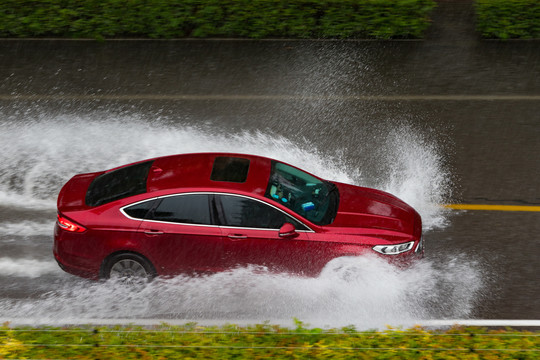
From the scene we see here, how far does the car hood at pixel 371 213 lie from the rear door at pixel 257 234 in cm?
53

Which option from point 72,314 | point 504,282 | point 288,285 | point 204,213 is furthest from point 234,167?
point 504,282

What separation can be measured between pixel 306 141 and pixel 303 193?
3.46 meters

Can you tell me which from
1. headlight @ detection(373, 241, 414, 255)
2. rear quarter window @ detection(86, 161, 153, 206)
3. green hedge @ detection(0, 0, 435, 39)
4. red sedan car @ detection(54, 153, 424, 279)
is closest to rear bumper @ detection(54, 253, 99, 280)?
red sedan car @ detection(54, 153, 424, 279)

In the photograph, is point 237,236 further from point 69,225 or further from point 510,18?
point 510,18

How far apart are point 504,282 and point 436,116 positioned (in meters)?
4.50

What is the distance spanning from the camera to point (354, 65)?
537 inches

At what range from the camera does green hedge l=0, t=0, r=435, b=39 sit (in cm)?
1402

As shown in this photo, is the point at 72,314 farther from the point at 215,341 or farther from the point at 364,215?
the point at 364,215

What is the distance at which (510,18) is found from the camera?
14070 millimetres

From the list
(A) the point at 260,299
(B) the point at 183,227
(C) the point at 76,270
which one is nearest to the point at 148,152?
(C) the point at 76,270

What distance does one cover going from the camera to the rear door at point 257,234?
8039mm

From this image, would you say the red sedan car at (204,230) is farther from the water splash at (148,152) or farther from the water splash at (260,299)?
the water splash at (148,152)

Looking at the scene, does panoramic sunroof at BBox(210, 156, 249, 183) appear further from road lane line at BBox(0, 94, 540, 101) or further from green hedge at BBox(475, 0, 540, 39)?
green hedge at BBox(475, 0, 540, 39)

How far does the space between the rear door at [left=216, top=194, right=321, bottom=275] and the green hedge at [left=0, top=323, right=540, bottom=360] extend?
1582 mm
